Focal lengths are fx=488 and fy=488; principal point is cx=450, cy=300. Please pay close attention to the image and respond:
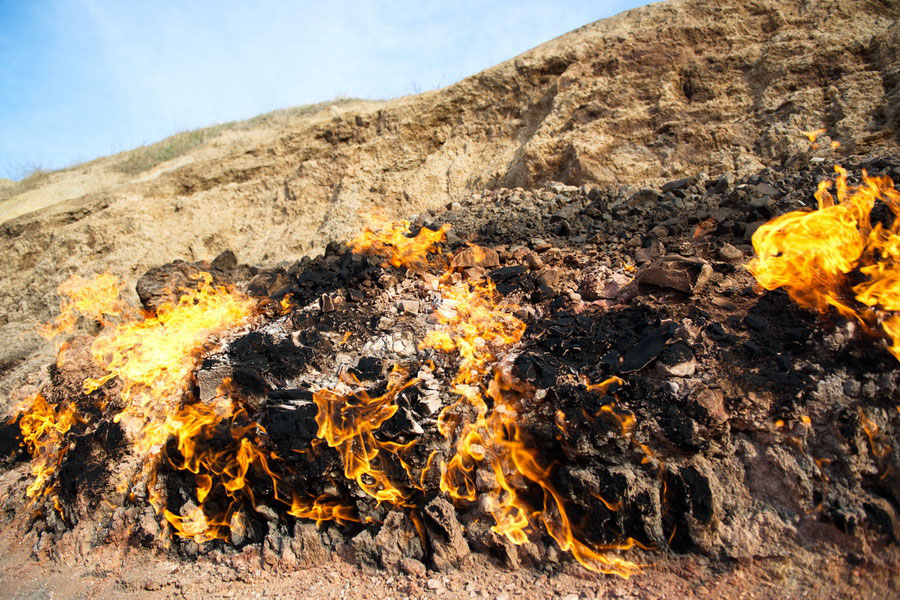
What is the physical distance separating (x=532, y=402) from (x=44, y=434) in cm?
556

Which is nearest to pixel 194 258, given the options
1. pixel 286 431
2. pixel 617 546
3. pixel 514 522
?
pixel 286 431

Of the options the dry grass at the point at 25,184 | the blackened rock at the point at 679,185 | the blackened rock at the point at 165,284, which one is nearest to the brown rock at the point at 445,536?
the blackened rock at the point at 679,185

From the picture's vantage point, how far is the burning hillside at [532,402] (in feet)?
9.79

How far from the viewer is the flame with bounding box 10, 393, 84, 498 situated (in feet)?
16.0

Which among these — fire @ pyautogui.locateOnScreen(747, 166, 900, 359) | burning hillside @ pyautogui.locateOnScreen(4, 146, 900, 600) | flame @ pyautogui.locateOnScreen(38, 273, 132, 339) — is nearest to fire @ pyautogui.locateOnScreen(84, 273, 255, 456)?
burning hillside @ pyautogui.locateOnScreen(4, 146, 900, 600)

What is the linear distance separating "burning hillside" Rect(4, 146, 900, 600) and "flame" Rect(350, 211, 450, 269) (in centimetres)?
6

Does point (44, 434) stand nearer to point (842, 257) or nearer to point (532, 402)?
point (532, 402)

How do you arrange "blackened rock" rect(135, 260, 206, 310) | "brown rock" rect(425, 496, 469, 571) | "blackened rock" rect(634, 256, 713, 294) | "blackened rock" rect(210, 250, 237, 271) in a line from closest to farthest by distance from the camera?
1. "brown rock" rect(425, 496, 469, 571)
2. "blackened rock" rect(634, 256, 713, 294)
3. "blackened rock" rect(135, 260, 206, 310)
4. "blackened rock" rect(210, 250, 237, 271)

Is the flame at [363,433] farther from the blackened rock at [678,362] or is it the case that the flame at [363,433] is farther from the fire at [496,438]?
the blackened rock at [678,362]

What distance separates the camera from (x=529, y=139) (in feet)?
26.7

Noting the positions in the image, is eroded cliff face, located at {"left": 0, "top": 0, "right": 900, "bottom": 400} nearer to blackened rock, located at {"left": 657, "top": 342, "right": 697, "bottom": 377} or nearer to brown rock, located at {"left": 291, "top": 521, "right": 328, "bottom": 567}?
blackened rock, located at {"left": 657, "top": 342, "right": 697, "bottom": 377}

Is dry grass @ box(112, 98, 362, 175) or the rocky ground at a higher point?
dry grass @ box(112, 98, 362, 175)

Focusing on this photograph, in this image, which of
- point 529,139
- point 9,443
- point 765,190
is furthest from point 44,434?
point 765,190

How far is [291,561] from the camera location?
144 inches
